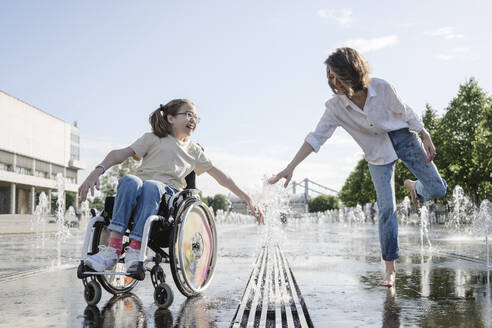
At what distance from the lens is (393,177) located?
4457 millimetres

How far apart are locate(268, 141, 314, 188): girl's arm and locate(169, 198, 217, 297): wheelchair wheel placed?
61 centimetres

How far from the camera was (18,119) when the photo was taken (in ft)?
180

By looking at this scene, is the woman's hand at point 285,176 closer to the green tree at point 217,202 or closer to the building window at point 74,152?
the building window at point 74,152

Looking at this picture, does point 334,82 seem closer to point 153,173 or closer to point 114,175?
point 153,173

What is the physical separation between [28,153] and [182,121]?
57.8 meters

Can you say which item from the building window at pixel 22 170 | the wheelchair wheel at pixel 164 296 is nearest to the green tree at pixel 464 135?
the wheelchair wheel at pixel 164 296

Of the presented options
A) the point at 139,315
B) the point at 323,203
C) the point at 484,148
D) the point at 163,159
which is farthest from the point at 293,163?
the point at 323,203

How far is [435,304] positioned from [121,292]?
2.30 metres

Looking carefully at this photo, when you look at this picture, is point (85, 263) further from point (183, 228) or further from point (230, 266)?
point (230, 266)

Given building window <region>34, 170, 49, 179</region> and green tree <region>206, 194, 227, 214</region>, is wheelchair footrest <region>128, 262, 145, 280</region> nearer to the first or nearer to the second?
building window <region>34, 170, 49, 179</region>

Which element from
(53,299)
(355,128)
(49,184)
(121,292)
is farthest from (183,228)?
(49,184)

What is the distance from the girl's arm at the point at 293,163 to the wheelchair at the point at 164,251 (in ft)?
2.02

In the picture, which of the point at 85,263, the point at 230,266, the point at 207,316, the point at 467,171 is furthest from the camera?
the point at 467,171

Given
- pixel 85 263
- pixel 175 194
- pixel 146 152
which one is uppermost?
pixel 146 152
